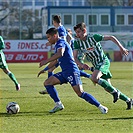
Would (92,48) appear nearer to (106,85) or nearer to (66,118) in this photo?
(106,85)

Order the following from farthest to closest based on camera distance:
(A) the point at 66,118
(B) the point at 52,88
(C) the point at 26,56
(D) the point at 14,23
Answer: (D) the point at 14,23
(C) the point at 26,56
(B) the point at 52,88
(A) the point at 66,118

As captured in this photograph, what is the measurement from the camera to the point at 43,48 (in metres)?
46.5

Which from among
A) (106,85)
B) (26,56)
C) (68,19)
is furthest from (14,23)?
(106,85)

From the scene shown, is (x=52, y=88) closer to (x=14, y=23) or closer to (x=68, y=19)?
(x=14, y=23)

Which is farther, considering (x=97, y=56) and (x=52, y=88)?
(x=97, y=56)

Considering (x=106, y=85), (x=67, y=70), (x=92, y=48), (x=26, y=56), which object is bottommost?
(x=26, y=56)

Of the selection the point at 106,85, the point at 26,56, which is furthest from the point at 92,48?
the point at 26,56

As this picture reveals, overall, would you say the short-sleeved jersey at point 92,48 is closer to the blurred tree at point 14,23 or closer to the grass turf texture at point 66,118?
the grass turf texture at point 66,118

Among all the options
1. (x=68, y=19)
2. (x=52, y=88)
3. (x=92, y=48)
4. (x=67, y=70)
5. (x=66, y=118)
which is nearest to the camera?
(x=66, y=118)

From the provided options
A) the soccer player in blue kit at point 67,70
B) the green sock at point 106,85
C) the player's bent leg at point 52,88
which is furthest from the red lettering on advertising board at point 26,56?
the soccer player in blue kit at point 67,70

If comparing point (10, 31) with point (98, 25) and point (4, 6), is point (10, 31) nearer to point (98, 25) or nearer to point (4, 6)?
point (4, 6)

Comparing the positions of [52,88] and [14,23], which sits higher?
[52,88]

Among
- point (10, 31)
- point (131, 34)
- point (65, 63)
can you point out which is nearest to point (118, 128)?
point (65, 63)

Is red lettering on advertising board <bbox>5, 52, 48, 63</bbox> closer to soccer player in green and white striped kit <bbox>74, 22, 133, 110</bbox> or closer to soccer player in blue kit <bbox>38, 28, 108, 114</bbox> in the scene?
soccer player in green and white striped kit <bbox>74, 22, 133, 110</bbox>
